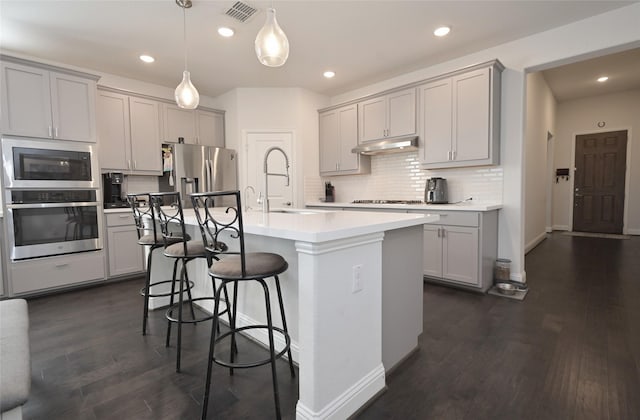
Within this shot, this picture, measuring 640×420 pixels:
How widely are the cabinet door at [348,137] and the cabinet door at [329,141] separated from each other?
8 cm

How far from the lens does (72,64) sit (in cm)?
384

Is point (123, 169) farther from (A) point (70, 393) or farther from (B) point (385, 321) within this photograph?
(B) point (385, 321)

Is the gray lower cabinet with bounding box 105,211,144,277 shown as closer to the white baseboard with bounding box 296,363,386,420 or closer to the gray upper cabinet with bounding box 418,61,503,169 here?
the white baseboard with bounding box 296,363,386,420

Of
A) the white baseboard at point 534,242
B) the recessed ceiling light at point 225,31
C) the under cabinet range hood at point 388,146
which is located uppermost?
the recessed ceiling light at point 225,31

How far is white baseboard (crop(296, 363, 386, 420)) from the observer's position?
Answer: 1362mm

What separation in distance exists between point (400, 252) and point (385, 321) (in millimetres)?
413

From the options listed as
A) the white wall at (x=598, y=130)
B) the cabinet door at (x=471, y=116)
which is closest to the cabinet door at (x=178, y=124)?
the cabinet door at (x=471, y=116)

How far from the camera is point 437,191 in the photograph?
3779 mm

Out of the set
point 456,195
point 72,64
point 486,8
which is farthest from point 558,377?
point 72,64

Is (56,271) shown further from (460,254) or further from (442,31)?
(442,31)

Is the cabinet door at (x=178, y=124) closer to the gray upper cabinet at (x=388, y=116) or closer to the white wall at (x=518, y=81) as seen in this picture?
the gray upper cabinet at (x=388, y=116)

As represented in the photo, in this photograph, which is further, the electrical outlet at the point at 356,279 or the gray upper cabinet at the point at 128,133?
the gray upper cabinet at the point at 128,133

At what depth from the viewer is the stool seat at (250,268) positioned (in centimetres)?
143

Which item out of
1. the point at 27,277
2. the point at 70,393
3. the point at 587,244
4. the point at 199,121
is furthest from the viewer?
the point at 587,244
